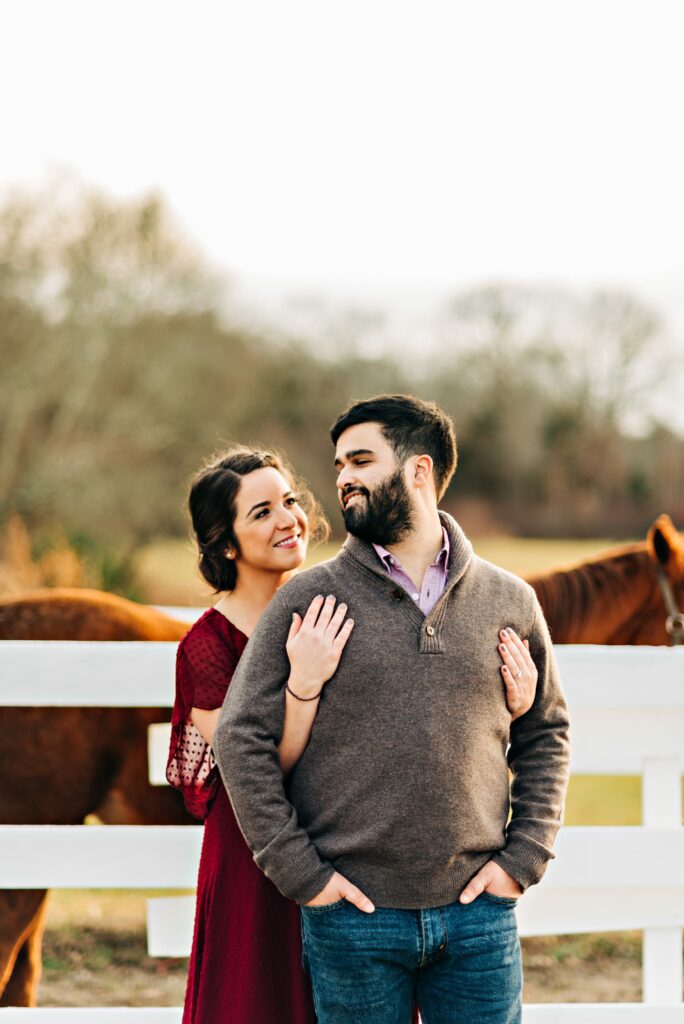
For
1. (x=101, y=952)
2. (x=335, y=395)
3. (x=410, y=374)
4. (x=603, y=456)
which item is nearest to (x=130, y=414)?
(x=335, y=395)

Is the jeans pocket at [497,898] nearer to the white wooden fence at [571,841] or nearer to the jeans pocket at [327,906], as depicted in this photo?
the jeans pocket at [327,906]

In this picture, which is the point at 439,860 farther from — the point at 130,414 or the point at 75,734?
the point at 130,414

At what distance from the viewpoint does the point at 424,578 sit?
76.5 inches

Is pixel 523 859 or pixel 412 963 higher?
pixel 523 859

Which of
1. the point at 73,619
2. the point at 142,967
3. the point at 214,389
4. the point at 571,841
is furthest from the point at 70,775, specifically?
the point at 214,389

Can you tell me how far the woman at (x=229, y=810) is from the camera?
6.84 ft

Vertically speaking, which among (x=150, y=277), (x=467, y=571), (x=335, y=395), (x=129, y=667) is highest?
(x=150, y=277)

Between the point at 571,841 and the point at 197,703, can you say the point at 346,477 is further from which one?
the point at 571,841

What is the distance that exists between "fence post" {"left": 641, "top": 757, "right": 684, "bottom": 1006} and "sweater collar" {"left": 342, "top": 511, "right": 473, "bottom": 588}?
3.83 ft

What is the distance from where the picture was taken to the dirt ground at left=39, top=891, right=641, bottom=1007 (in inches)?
153

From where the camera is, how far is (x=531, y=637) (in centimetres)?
203

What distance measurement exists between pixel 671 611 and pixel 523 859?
2.07m

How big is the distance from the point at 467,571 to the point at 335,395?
25.2 meters

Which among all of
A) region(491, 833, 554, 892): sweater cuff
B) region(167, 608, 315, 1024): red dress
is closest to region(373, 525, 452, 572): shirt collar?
region(167, 608, 315, 1024): red dress
